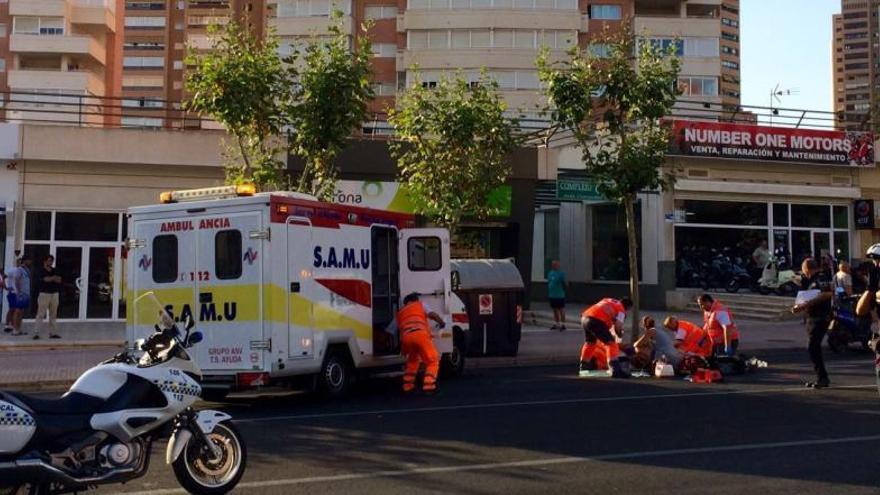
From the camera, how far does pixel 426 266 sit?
531 inches

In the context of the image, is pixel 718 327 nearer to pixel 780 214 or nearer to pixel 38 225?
pixel 780 214

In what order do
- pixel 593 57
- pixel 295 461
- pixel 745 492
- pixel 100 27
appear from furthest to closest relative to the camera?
pixel 100 27 → pixel 593 57 → pixel 295 461 → pixel 745 492

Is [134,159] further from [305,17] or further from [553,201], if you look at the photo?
[305,17]

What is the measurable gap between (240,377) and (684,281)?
20764 mm

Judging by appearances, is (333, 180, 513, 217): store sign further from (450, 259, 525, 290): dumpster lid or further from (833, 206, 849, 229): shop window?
(833, 206, 849, 229): shop window

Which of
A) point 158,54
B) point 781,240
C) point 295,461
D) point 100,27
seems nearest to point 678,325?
point 295,461

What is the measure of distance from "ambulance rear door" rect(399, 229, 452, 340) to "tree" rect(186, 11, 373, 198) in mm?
4823

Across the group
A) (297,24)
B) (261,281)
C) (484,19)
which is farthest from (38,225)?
(484,19)

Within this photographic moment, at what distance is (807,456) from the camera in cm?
775

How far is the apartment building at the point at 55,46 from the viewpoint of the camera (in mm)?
58000

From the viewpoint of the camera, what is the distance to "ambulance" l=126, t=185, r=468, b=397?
10719mm

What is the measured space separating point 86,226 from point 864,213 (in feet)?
80.3

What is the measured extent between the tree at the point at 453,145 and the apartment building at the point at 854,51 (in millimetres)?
182438

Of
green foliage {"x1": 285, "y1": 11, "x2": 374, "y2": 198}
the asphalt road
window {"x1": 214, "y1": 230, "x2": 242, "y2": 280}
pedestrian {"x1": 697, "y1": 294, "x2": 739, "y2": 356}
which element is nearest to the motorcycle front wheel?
the asphalt road
